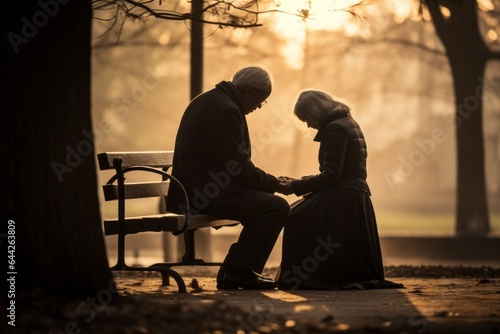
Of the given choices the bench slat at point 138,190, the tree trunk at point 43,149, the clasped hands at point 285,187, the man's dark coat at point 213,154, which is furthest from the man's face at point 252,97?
the tree trunk at point 43,149

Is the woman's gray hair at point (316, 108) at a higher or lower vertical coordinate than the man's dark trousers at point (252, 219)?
higher

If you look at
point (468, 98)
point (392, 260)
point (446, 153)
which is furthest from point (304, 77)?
point (446, 153)

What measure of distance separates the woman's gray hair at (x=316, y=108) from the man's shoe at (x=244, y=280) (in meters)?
1.28

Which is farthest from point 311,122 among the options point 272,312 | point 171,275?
point 272,312

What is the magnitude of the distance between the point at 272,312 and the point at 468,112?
12330 mm

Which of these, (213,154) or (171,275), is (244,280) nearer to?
(171,275)

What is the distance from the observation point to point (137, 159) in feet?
28.6

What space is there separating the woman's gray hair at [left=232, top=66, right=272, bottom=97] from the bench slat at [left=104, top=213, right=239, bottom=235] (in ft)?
3.39

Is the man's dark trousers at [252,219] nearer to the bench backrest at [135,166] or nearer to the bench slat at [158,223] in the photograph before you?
the bench slat at [158,223]

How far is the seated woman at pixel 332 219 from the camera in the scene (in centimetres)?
819

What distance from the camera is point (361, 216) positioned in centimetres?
833

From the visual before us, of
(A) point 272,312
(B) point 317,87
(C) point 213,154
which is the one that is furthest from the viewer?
(B) point 317,87

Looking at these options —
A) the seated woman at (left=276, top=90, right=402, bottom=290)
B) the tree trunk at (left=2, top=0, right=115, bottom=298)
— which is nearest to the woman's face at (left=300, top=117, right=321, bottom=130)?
the seated woman at (left=276, top=90, right=402, bottom=290)

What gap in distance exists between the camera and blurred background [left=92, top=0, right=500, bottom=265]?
2089cm
